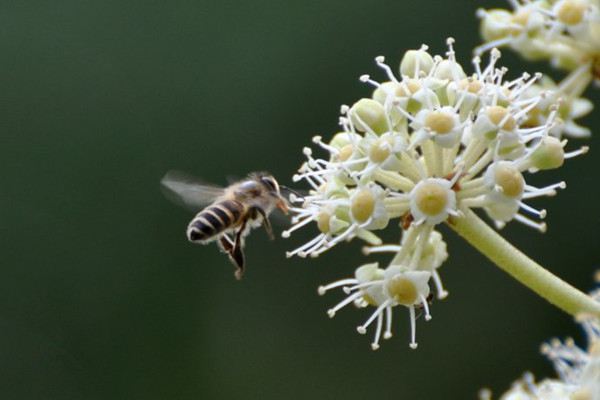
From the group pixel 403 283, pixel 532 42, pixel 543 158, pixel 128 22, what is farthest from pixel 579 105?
pixel 128 22

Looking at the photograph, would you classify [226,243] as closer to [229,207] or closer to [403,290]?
[229,207]

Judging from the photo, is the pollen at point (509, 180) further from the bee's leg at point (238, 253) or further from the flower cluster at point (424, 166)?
the bee's leg at point (238, 253)

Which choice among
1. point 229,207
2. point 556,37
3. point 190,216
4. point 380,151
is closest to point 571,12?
point 556,37

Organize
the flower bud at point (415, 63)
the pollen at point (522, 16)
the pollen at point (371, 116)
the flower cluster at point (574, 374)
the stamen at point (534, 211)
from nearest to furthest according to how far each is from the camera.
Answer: the flower cluster at point (574, 374) → the stamen at point (534, 211) → the pollen at point (371, 116) → the flower bud at point (415, 63) → the pollen at point (522, 16)

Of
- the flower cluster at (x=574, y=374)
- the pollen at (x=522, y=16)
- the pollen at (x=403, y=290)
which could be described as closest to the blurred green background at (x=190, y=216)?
the pollen at (x=522, y=16)

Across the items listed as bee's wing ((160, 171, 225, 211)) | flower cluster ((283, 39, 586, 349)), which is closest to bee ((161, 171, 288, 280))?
bee's wing ((160, 171, 225, 211))

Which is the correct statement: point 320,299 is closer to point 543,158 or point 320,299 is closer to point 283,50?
point 283,50

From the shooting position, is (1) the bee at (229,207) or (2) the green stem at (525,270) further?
(1) the bee at (229,207)
